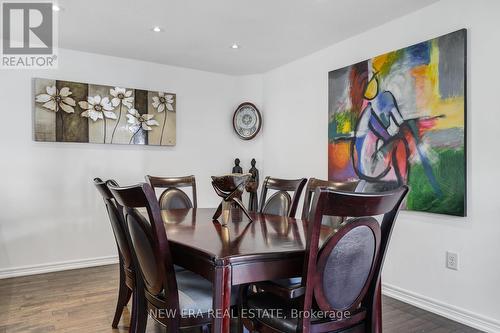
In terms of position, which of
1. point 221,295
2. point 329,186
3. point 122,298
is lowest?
point 122,298

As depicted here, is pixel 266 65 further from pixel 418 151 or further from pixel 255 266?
pixel 255 266

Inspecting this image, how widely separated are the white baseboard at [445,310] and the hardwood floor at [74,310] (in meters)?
0.06

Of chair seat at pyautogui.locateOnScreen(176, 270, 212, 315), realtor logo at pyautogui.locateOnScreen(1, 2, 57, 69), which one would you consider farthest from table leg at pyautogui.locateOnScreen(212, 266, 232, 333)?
realtor logo at pyautogui.locateOnScreen(1, 2, 57, 69)

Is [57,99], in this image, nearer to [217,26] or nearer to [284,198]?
[217,26]

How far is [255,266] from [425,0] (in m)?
2.45

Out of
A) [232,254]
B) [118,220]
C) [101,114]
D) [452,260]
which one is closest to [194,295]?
[232,254]

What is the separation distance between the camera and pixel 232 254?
1.36 metres

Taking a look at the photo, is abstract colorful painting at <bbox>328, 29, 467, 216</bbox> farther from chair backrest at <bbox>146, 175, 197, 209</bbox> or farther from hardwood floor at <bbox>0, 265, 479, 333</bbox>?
chair backrest at <bbox>146, 175, 197, 209</bbox>

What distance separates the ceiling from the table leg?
7.08ft

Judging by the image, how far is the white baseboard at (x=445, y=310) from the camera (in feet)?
7.81

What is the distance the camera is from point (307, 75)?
4070 millimetres

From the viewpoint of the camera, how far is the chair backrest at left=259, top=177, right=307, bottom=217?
2.69m

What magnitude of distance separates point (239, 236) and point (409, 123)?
6.19 feet

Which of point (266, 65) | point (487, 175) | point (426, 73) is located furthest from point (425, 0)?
point (266, 65)
